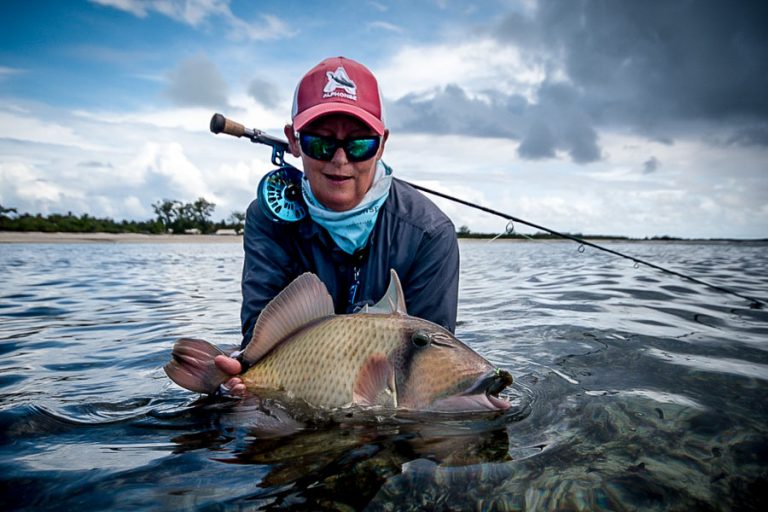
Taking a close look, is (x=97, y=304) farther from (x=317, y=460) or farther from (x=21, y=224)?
(x=21, y=224)

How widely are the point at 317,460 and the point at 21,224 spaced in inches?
1614

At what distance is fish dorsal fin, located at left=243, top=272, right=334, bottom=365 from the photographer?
2.56 meters

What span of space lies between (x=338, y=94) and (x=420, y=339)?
1.66 m

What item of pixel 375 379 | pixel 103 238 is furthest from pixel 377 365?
pixel 103 238

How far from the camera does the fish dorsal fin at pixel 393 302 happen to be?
8.04 ft

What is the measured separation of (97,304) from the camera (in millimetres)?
7598

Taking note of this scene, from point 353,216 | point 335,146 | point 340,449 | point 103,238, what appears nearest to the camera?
point 340,449

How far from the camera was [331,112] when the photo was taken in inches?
118

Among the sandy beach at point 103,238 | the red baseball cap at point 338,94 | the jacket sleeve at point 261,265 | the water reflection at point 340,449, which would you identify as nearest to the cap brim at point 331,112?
the red baseball cap at point 338,94

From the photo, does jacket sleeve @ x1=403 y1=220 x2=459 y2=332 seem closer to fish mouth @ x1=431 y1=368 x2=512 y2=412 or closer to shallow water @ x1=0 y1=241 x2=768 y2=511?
shallow water @ x1=0 y1=241 x2=768 y2=511

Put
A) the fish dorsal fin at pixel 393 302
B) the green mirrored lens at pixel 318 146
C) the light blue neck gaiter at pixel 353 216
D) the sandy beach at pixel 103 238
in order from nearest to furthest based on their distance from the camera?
the fish dorsal fin at pixel 393 302 → the green mirrored lens at pixel 318 146 → the light blue neck gaiter at pixel 353 216 → the sandy beach at pixel 103 238

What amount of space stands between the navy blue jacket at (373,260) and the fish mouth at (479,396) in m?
1.01

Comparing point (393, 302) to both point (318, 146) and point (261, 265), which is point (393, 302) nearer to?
point (318, 146)

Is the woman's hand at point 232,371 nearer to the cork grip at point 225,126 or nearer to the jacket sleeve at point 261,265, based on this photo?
the jacket sleeve at point 261,265
